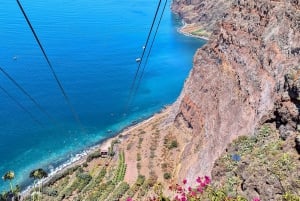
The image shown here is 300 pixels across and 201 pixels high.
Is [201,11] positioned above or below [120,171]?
above

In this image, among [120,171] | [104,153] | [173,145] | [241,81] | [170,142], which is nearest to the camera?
[241,81]

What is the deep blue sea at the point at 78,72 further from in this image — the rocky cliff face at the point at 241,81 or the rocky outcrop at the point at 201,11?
the rocky cliff face at the point at 241,81

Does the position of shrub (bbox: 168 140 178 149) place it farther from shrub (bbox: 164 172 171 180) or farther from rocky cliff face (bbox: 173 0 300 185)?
shrub (bbox: 164 172 171 180)

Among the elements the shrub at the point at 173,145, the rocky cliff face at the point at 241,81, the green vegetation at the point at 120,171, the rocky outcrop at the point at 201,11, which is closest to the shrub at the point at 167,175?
the rocky cliff face at the point at 241,81

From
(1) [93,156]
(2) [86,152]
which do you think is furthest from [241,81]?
(2) [86,152]

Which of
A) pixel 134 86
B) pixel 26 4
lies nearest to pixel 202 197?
pixel 134 86

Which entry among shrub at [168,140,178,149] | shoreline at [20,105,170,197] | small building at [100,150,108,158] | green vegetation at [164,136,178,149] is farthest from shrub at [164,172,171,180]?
shoreline at [20,105,170,197]

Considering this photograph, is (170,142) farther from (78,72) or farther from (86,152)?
(78,72)
